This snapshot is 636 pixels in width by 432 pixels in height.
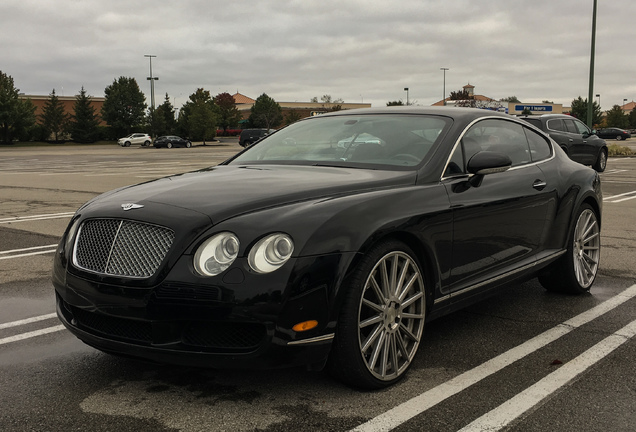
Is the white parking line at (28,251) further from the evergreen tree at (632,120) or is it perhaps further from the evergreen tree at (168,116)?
the evergreen tree at (632,120)

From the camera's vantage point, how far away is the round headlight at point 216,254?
299 centimetres

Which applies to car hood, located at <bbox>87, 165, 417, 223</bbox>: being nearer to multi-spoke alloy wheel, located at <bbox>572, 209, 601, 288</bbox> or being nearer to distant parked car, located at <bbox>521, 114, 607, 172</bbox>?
multi-spoke alloy wheel, located at <bbox>572, 209, 601, 288</bbox>

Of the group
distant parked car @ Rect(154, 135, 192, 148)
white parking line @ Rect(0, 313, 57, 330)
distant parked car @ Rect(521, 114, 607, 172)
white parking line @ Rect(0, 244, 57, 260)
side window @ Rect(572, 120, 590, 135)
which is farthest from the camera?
distant parked car @ Rect(154, 135, 192, 148)

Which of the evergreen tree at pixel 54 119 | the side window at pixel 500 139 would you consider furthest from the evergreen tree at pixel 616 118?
the side window at pixel 500 139

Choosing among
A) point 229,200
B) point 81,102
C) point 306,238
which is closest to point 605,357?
point 306,238

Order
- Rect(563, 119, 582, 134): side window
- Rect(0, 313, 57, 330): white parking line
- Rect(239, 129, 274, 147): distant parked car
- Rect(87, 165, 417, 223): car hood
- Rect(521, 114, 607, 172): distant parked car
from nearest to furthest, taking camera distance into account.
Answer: Rect(87, 165, 417, 223): car hood
Rect(0, 313, 57, 330): white parking line
Rect(239, 129, 274, 147): distant parked car
Rect(521, 114, 607, 172): distant parked car
Rect(563, 119, 582, 134): side window

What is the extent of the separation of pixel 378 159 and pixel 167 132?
88179 mm

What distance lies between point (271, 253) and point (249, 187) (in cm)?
67

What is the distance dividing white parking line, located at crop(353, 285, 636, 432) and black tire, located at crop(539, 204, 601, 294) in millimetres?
345

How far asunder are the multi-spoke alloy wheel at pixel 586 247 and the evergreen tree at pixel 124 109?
8723cm

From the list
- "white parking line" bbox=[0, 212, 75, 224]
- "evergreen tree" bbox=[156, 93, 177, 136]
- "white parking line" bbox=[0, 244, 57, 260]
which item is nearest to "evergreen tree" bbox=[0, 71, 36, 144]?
"evergreen tree" bbox=[156, 93, 177, 136]

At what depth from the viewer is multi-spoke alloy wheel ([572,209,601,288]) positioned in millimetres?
5387

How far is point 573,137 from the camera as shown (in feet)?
64.9

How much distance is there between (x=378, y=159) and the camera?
4.21m
